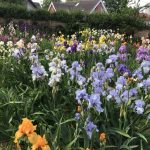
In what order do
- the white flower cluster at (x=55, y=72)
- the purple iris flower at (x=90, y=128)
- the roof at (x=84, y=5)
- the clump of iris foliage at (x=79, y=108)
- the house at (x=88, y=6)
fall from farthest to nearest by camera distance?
the roof at (x=84, y=5) → the house at (x=88, y=6) → the white flower cluster at (x=55, y=72) → the clump of iris foliage at (x=79, y=108) → the purple iris flower at (x=90, y=128)

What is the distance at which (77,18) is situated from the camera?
17.0 meters

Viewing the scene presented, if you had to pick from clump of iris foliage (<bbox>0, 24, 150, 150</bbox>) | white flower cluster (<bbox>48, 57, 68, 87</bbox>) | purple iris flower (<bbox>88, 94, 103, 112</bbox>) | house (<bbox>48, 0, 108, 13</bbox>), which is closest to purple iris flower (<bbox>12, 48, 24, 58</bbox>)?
clump of iris foliage (<bbox>0, 24, 150, 150</bbox>)

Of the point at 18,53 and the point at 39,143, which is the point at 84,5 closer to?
the point at 18,53

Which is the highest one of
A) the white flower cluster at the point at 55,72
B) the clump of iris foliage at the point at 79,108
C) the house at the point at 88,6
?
the house at the point at 88,6

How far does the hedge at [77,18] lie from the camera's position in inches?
617

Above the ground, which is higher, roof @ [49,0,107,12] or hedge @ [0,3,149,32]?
roof @ [49,0,107,12]

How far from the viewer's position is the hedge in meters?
15.7

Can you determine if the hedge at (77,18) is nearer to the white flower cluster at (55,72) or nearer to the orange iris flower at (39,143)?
the white flower cluster at (55,72)

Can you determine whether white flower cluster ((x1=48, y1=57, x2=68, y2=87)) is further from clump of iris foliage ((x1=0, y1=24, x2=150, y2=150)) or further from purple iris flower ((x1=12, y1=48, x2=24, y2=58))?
purple iris flower ((x1=12, y1=48, x2=24, y2=58))

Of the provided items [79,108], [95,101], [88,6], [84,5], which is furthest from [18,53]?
[84,5]

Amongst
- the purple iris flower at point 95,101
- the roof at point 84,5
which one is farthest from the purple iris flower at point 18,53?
the roof at point 84,5

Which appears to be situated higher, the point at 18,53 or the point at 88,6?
the point at 88,6

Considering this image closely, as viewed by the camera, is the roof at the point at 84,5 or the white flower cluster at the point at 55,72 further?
the roof at the point at 84,5

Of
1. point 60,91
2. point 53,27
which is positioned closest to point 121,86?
point 60,91
